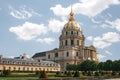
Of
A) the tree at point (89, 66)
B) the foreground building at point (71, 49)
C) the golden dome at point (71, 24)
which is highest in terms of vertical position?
the golden dome at point (71, 24)

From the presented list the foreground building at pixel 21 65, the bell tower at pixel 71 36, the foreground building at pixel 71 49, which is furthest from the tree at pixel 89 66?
the bell tower at pixel 71 36

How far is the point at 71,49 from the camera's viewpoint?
108375mm

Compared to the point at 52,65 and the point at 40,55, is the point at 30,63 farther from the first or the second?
the point at 40,55

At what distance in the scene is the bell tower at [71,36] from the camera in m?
112

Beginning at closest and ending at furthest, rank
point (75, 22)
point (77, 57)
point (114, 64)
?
point (114, 64), point (77, 57), point (75, 22)

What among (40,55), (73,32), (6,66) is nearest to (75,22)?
(73,32)

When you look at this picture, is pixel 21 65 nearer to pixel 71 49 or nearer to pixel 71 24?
pixel 71 49

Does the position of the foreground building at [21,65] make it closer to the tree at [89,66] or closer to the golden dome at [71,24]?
the tree at [89,66]

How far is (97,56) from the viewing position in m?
121

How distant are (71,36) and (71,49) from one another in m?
6.37

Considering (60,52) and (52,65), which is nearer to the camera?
(52,65)

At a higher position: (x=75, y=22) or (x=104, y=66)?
(x=75, y=22)

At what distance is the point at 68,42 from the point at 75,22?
9.78m

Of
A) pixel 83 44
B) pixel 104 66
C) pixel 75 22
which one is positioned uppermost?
pixel 75 22
